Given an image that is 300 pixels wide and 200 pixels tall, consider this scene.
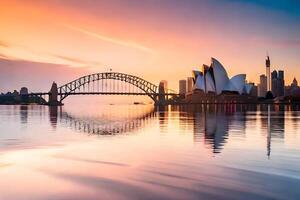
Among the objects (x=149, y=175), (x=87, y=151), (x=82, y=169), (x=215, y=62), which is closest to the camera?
(x=149, y=175)

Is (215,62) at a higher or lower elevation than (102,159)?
higher

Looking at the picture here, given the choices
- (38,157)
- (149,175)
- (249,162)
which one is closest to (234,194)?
(149,175)

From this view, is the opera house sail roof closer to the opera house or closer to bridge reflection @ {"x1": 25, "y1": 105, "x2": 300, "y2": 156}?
the opera house

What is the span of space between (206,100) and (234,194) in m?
178

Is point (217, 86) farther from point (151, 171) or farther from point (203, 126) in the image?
point (151, 171)

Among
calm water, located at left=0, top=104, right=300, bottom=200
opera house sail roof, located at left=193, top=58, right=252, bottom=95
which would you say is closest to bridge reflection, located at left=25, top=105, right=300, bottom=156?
calm water, located at left=0, top=104, right=300, bottom=200

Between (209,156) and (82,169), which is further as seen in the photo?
(209,156)

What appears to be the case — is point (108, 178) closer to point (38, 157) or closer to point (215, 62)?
point (38, 157)

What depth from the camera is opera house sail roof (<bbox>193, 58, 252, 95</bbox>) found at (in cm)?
16662

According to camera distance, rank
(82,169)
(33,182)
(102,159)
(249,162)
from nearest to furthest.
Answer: (33,182), (82,169), (249,162), (102,159)

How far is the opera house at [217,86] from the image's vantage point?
168m

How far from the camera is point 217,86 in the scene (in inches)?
6831

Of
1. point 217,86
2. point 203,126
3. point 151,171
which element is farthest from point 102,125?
point 217,86

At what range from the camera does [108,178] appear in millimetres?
11844
